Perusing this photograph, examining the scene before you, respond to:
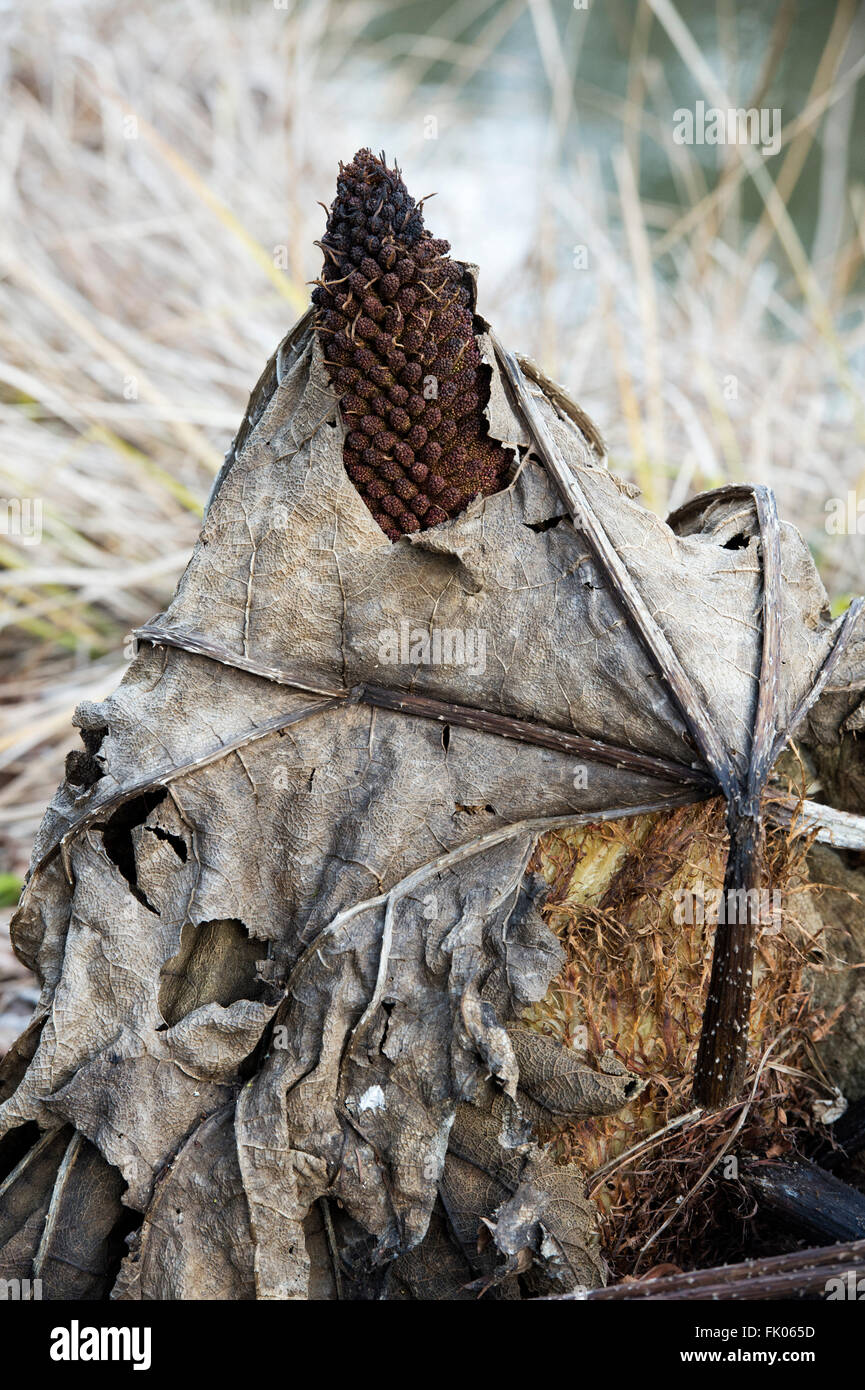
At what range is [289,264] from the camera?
12.4 ft

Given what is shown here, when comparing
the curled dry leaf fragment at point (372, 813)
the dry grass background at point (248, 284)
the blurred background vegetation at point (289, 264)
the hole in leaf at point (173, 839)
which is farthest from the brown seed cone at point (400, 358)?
the blurred background vegetation at point (289, 264)

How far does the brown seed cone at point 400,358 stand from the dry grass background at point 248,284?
51.3 inches

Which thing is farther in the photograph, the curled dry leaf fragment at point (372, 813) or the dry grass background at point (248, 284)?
the dry grass background at point (248, 284)

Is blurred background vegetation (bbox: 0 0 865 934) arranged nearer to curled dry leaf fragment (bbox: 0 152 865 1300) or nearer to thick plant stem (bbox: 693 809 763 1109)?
curled dry leaf fragment (bbox: 0 152 865 1300)

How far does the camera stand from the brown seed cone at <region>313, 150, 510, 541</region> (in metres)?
1.31

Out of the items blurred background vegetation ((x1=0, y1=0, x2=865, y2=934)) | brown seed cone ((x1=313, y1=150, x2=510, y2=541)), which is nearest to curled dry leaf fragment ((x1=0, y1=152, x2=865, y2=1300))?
brown seed cone ((x1=313, y1=150, x2=510, y2=541))

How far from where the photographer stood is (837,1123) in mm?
1672

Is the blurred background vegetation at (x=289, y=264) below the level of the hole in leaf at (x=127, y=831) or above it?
above

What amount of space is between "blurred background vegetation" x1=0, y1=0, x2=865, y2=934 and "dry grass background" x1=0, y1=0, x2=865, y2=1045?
16 millimetres

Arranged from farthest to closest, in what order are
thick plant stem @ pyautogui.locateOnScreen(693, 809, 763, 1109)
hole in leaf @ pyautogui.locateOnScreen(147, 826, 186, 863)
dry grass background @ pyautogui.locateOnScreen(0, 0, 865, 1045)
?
dry grass background @ pyautogui.locateOnScreen(0, 0, 865, 1045) < hole in leaf @ pyautogui.locateOnScreen(147, 826, 186, 863) < thick plant stem @ pyautogui.locateOnScreen(693, 809, 763, 1109)

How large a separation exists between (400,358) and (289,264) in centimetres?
271

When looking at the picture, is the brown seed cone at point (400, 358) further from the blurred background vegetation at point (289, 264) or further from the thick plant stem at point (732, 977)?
the blurred background vegetation at point (289, 264)

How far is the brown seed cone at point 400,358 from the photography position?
1.31 m

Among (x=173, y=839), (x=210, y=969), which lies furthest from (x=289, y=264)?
(x=210, y=969)
